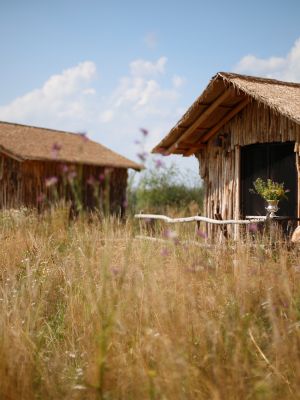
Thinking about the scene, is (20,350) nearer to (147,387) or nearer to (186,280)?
(147,387)

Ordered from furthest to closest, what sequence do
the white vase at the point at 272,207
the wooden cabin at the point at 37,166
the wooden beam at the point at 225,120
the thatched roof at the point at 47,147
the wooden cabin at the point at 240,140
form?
the wooden cabin at the point at 37,166
the thatched roof at the point at 47,147
the wooden beam at the point at 225,120
the wooden cabin at the point at 240,140
the white vase at the point at 272,207

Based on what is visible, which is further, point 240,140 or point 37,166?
point 37,166

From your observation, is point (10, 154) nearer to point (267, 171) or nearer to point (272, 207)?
point (267, 171)

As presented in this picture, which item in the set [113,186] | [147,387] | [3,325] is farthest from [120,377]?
[113,186]

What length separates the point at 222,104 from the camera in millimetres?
10695

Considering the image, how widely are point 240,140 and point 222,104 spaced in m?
0.86

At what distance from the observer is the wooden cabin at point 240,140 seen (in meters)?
9.67

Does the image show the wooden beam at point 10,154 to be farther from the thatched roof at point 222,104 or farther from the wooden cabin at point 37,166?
the thatched roof at point 222,104

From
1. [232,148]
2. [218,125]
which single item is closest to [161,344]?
[232,148]

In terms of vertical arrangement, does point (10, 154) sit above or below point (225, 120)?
below

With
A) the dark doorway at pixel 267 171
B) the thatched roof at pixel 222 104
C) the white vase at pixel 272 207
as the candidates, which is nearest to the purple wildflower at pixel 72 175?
the thatched roof at pixel 222 104

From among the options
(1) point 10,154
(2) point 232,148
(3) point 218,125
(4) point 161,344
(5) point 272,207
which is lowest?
(4) point 161,344

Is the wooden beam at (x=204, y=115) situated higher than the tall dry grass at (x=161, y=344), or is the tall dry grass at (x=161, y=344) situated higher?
the wooden beam at (x=204, y=115)

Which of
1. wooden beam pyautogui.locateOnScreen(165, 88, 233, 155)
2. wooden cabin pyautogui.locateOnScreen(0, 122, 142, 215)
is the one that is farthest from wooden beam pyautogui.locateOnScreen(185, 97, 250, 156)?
wooden cabin pyautogui.locateOnScreen(0, 122, 142, 215)
